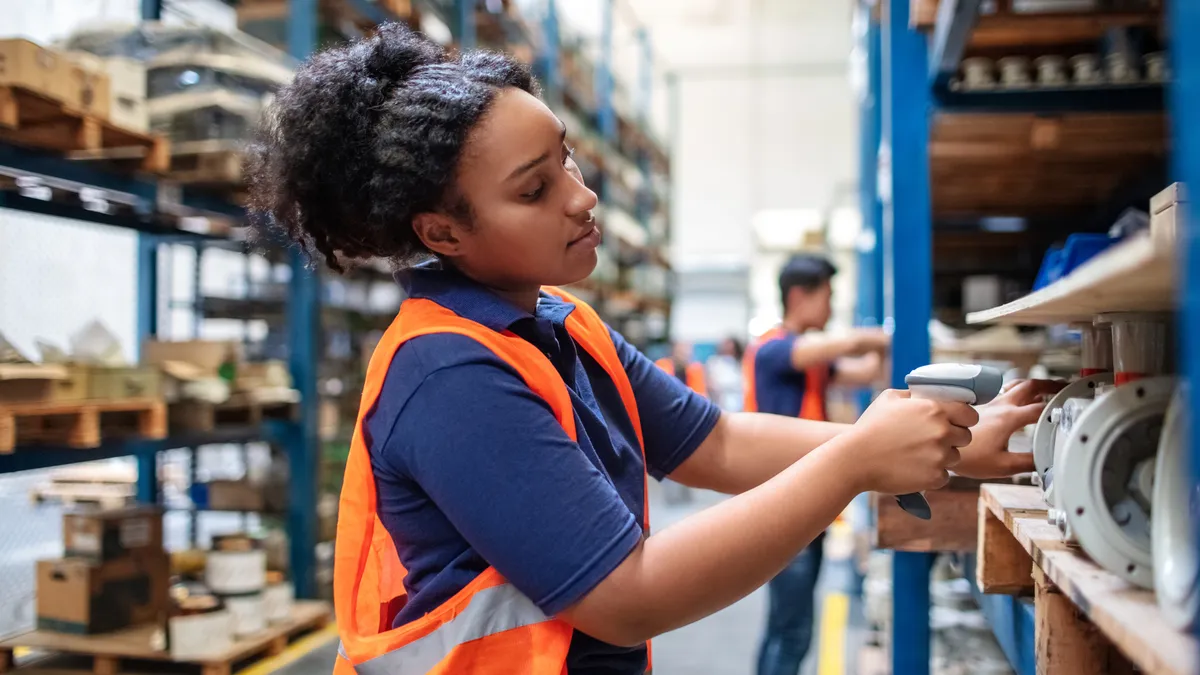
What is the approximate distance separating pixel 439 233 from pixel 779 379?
3.20 m

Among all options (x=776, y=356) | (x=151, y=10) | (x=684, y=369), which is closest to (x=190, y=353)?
(x=151, y=10)

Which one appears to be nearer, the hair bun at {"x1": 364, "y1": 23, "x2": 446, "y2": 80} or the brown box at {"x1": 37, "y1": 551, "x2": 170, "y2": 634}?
the hair bun at {"x1": 364, "y1": 23, "x2": 446, "y2": 80}

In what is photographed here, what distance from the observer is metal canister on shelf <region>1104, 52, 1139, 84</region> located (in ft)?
9.22

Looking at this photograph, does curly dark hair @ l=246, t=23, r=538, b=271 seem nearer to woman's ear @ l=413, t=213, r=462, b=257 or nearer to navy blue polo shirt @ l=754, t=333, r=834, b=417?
woman's ear @ l=413, t=213, r=462, b=257

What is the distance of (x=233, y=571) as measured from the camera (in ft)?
14.3

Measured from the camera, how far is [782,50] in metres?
15.5

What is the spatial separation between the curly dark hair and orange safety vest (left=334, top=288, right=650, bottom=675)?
7.2 inches

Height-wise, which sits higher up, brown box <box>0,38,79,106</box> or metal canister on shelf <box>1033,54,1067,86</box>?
brown box <box>0,38,79,106</box>

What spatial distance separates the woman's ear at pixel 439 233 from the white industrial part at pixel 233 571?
11.0 feet

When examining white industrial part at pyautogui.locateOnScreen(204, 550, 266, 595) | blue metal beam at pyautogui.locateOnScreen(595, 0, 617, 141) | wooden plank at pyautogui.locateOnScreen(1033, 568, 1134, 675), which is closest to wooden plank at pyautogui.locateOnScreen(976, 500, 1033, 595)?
wooden plank at pyautogui.locateOnScreen(1033, 568, 1134, 675)

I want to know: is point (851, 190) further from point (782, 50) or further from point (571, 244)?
point (571, 244)

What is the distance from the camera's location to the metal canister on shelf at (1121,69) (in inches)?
111

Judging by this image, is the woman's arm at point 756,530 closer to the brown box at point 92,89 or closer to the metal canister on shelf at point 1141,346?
the metal canister on shelf at point 1141,346

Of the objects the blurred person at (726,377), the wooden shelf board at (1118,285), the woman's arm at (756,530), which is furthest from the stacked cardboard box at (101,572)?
the blurred person at (726,377)
